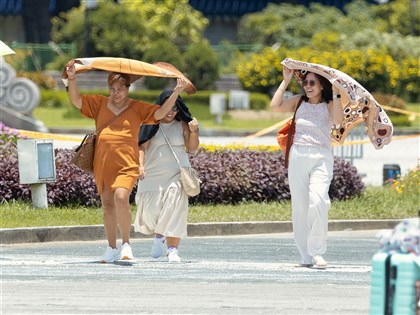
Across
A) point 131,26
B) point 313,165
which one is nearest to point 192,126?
point 313,165

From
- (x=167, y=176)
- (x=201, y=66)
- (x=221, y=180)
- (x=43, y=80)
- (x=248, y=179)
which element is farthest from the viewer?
(x=43, y=80)

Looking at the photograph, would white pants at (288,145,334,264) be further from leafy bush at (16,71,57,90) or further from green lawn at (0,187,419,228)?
leafy bush at (16,71,57,90)

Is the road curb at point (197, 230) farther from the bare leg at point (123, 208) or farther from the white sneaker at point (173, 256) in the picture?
the bare leg at point (123, 208)

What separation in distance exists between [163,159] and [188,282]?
6.33 ft

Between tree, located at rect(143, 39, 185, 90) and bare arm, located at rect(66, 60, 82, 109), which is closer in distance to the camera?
bare arm, located at rect(66, 60, 82, 109)

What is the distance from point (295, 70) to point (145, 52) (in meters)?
36.5

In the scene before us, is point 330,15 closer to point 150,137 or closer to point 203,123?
point 203,123

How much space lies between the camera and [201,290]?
1188cm

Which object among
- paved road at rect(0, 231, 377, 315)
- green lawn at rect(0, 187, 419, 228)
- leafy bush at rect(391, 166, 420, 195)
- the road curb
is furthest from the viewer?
leafy bush at rect(391, 166, 420, 195)

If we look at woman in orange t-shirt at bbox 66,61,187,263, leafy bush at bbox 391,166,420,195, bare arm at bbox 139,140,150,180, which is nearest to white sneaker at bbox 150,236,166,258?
woman in orange t-shirt at bbox 66,61,187,263

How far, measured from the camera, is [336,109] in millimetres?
13445

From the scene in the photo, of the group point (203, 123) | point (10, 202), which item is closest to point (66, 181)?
point (10, 202)

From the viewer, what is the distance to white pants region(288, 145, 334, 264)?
43.2ft

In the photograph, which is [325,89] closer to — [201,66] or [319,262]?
→ [319,262]
